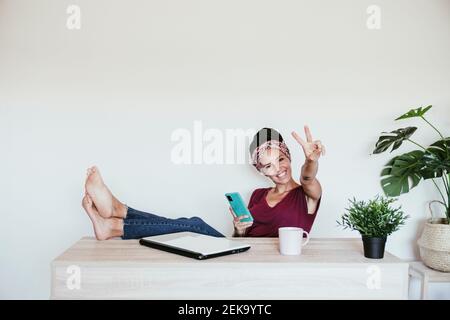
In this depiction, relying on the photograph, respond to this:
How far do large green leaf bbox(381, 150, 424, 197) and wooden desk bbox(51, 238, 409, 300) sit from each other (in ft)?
4.87

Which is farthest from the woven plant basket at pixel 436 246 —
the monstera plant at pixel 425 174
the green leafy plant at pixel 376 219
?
the green leafy plant at pixel 376 219

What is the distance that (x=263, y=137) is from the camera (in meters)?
2.50

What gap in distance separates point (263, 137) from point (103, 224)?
1050 mm

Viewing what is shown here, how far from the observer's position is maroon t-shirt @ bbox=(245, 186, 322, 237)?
7.37ft

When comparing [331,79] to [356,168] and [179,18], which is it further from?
[179,18]

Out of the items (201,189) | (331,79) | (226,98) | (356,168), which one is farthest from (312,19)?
(201,189)

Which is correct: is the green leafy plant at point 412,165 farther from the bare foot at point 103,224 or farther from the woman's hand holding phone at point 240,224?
the bare foot at point 103,224

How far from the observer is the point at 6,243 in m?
2.73

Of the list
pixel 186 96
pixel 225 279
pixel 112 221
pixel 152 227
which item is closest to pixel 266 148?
pixel 186 96

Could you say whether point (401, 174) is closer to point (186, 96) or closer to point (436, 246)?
point (436, 246)

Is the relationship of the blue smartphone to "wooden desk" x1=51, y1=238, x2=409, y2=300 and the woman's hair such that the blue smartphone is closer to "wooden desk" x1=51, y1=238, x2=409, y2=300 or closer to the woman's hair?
the woman's hair

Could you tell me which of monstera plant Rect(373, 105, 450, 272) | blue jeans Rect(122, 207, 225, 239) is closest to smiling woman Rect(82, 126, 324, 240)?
blue jeans Rect(122, 207, 225, 239)

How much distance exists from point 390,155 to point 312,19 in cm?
100
